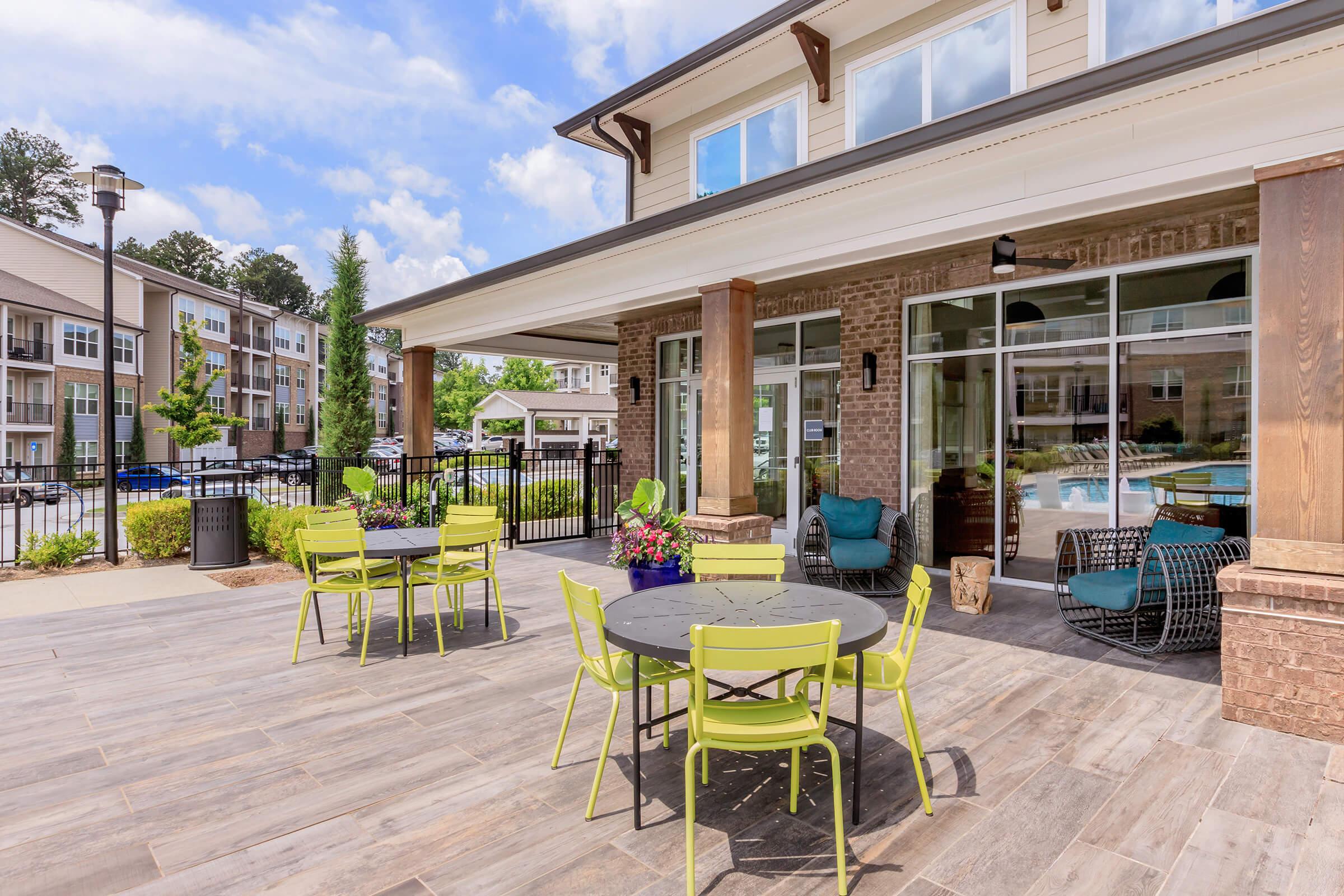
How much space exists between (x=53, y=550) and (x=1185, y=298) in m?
12.1

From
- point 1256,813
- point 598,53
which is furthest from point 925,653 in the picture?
point 598,53

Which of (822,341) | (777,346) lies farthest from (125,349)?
(822,341)

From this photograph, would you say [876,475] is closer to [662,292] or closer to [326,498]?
[662,292]

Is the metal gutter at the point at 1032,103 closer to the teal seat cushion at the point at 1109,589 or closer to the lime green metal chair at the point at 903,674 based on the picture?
the lime green metal chair at the point at 903,674

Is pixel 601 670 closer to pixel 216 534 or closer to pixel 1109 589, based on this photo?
pixel 1109 589

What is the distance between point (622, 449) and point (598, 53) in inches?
393

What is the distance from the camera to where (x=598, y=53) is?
1548cm

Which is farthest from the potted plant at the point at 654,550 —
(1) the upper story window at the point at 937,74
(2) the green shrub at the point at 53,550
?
(2) the green shrub at the point at 53,550

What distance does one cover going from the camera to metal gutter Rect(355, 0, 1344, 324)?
3352mm

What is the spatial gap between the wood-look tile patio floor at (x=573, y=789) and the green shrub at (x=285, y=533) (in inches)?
134

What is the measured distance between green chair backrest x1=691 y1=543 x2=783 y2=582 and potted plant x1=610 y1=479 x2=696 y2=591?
1.67 meters

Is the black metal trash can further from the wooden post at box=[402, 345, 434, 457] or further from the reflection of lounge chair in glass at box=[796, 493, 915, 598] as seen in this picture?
the reflection of lounge chair in glass at box=[796, 493, 915, 598]

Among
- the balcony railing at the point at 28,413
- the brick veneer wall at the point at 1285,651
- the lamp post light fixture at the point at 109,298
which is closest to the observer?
the brick veneer wall at the point at 1285,651

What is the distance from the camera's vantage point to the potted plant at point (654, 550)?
18.9 ft
